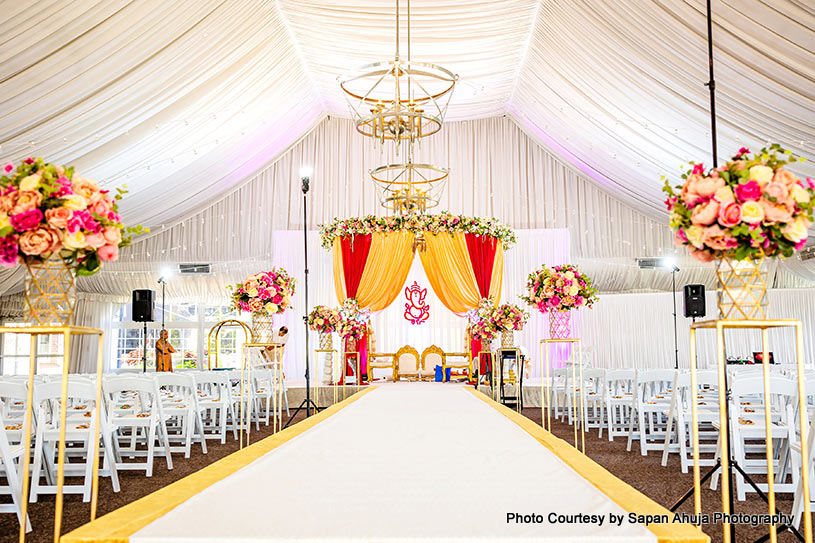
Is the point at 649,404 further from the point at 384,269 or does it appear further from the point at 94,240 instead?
the point at 384,269

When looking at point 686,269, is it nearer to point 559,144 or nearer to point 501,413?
point 559,144

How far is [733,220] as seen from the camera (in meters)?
2.28

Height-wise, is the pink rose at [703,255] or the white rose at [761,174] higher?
the white rose at [761,174]

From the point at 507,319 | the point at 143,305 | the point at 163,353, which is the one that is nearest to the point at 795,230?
the point at 507,319

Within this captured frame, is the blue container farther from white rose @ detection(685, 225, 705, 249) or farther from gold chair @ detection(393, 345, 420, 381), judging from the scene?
white rose @ detection(685, 225, 705, 249)

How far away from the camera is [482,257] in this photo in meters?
13.5

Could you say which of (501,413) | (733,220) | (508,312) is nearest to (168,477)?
(501,413)

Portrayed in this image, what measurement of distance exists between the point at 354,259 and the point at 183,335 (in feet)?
16.6

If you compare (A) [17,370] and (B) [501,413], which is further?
(A) [17,370]

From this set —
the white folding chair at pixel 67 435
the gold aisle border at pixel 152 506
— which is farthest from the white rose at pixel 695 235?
the white folding chair at pixel 67 435

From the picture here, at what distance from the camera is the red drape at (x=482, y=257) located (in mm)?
13477

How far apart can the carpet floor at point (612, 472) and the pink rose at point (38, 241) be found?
228 centimetres

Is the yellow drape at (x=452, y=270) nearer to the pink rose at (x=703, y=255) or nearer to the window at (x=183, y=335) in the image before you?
the window at (x=183, y=335)

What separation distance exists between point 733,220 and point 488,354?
27.8 ft
